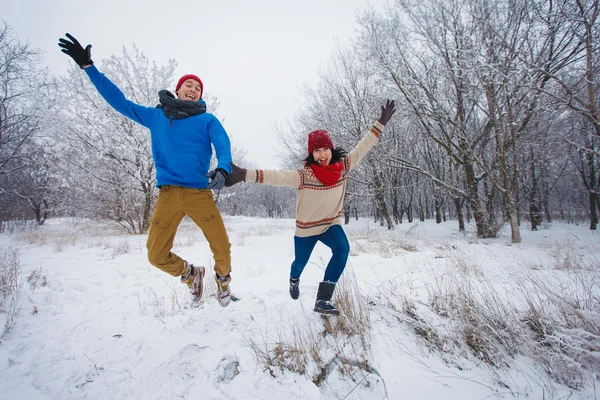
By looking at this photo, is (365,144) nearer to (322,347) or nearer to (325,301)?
(325,301)

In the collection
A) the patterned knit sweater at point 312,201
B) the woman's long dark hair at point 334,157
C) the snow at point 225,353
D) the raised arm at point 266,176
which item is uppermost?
the woman's long dark hair at point 334,157

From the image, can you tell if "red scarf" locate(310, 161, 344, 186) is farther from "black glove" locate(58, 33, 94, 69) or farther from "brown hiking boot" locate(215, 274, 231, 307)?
"black glove" locate(58, 33, 94, 69)

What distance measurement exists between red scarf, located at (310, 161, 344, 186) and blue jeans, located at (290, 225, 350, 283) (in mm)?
491

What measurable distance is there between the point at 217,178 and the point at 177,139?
A: 86 centimetres

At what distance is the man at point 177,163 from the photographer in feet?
7.46

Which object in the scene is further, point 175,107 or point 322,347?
point 175,107

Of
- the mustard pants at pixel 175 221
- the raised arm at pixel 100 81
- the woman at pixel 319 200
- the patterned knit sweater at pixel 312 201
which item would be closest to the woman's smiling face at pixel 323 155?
the woman at pixel 319 200

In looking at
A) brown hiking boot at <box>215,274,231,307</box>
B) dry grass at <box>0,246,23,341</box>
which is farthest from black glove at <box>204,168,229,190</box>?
dry grass at <box>0,246,23,341</box>

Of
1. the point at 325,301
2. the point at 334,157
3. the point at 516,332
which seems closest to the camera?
the point at 516,332

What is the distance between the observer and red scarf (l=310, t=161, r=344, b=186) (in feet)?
7.84

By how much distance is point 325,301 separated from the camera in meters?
2.17

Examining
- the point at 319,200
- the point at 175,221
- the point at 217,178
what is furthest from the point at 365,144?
the point at 175,221

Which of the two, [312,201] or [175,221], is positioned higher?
[312,201]

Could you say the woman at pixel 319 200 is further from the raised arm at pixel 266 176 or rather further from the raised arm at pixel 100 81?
the raised arm at pixel 100 81
